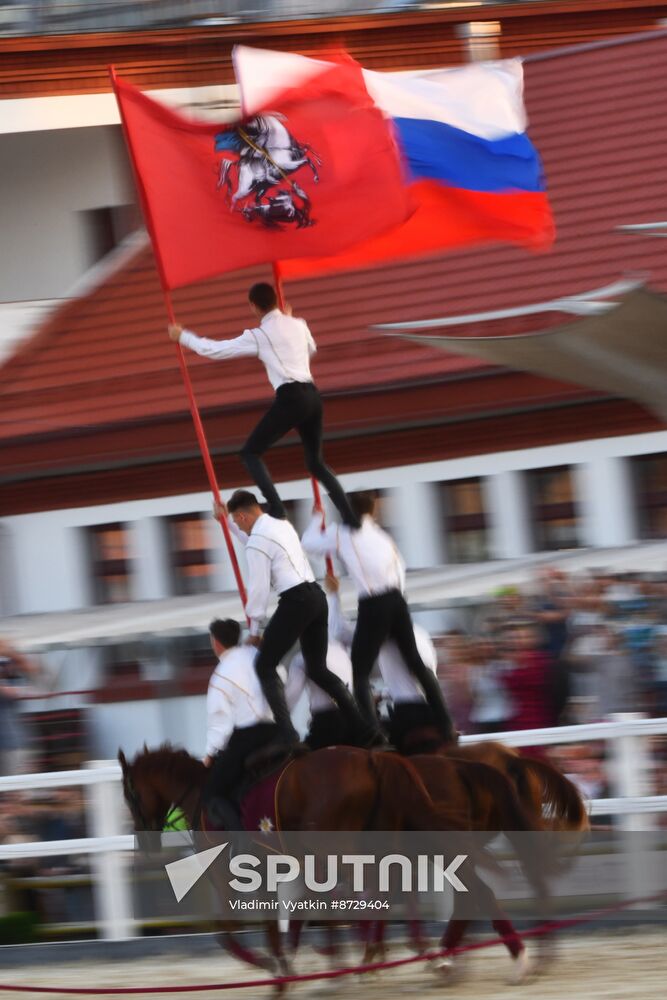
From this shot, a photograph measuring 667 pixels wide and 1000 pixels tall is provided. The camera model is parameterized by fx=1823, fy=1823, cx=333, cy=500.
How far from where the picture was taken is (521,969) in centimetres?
878

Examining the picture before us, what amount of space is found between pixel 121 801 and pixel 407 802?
8.39 feet

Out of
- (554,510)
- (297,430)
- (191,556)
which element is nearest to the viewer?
(297,430)

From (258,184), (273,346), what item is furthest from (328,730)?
(258,184)

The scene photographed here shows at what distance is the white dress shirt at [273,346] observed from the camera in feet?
30.5

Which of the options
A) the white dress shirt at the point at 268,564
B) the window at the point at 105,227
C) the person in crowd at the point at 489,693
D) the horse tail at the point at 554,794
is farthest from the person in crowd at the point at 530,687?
the window at the point at 105,227

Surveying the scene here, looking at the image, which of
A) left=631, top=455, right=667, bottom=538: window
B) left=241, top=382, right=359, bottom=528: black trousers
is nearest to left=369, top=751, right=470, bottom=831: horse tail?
left=241, top=382, right=359, bottom=528: black trousers

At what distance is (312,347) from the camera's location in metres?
9.52

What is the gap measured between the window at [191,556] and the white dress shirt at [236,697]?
9335 millimetres

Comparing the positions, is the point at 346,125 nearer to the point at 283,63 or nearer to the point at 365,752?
the point at 283,63

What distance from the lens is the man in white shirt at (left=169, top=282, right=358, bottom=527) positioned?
930cm

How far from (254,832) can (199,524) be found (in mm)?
9680

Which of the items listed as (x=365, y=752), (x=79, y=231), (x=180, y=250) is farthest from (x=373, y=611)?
(x=79, y=231)

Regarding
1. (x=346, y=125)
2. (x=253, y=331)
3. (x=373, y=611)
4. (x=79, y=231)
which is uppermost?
(x=79, y=231)

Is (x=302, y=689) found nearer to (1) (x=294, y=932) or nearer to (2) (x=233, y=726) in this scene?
(2) (x=233, y=726)
